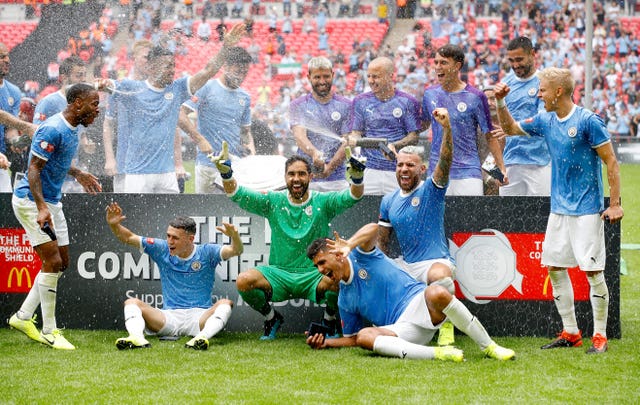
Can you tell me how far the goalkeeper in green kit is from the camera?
7.12m

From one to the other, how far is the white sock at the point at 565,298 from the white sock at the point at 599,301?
17cm

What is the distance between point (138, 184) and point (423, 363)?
3398 millimetres

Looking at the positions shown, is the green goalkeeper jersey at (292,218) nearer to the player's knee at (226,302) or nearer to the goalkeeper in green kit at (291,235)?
the goalkeeper in green kit at (291,235)

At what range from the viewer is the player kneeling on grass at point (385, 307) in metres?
6.32

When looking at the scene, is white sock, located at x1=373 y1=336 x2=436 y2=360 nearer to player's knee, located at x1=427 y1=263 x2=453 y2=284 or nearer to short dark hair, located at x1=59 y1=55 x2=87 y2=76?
player's knee, located at x1=427 y1=263 x2=453 y2=284

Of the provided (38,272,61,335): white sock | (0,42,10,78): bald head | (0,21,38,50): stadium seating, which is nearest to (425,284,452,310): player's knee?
(38,272,61,335): white sock

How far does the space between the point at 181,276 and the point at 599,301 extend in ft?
9.86

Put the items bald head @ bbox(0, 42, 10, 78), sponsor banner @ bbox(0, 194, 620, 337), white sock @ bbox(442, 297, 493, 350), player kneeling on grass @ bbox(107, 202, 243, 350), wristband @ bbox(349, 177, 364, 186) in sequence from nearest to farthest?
white sock @ bbox(442, 297, 493, 350) < wristband @ bbox(349, 177, 364, 186) < player kneeling on grass @ bbox(107, 202, 243, 350) < sponsor banner @ bbox(0, 194, 620, 337) < bald head @ bbox(0, 42, 10, 78)

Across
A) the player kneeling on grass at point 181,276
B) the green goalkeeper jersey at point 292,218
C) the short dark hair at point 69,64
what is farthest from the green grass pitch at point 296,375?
the short dark hair at point 69,64

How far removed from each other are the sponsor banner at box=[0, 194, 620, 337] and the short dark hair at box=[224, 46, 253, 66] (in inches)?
57.1

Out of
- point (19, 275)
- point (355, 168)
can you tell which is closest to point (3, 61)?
point (19, 275)

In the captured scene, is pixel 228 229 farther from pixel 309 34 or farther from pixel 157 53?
pixel 309 34

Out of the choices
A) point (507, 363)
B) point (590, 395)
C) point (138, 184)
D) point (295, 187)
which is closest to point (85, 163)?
point (138, 184)

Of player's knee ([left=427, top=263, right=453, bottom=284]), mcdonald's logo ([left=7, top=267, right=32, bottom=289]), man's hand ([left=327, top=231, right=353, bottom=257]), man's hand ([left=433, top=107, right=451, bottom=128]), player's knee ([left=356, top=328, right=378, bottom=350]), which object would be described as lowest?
player's knee ([left=356, top=328, right=378, bottom=350])
